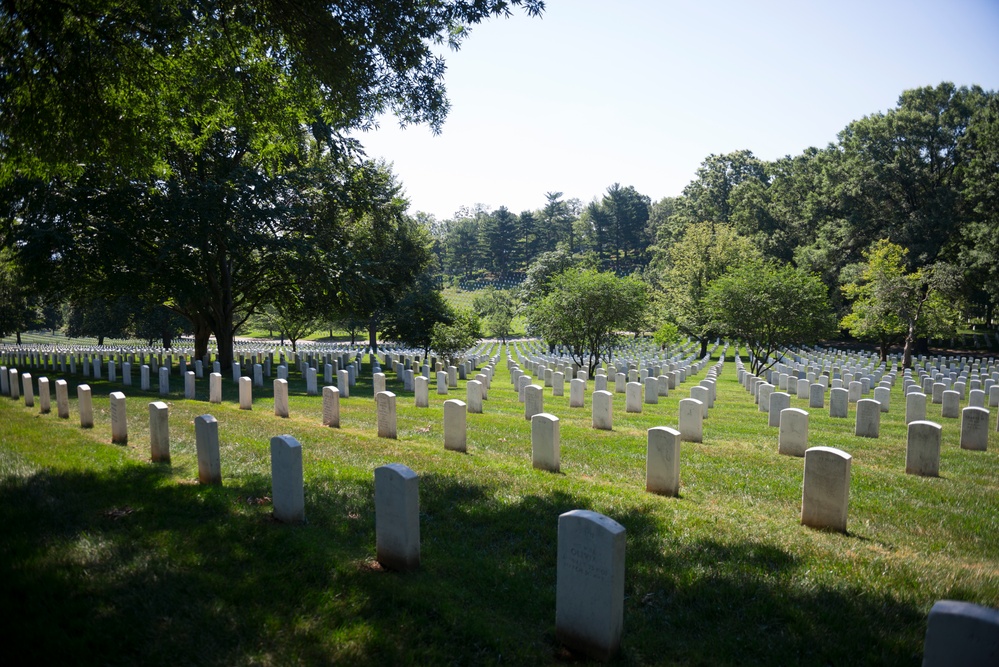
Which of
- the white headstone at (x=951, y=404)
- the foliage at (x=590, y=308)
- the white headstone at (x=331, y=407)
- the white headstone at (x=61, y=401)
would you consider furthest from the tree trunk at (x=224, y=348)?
the white headstone at (x=951, y=404)

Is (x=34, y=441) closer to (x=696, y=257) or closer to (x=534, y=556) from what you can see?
(x=534, y=556)

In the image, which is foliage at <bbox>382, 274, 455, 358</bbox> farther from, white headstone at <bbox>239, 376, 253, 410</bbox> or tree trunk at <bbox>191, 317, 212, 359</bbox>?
white headstone at <bbox>239, 376, 253, 410</bbox>

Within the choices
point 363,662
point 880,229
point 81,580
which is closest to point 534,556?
point 363,662

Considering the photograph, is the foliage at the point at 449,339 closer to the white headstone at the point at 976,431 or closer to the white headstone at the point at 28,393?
the white headstone at the point at 28,393

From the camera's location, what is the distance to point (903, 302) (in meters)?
34.8

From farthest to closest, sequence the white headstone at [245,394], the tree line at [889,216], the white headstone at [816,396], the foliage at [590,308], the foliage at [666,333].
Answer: the foliage at [666,333] → the tree line at [889,216] → the foliage at [590,308] → the white headstone at [816,396] → the white headstone at [245,394]

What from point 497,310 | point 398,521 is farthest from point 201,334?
point 497,310

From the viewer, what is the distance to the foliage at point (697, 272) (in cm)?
4438

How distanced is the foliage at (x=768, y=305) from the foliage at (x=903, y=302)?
11995 millimetres

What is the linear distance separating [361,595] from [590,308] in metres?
22.1

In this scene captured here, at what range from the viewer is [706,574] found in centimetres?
486

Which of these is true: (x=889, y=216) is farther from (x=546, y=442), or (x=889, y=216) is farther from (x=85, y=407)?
(x=85, y=407)

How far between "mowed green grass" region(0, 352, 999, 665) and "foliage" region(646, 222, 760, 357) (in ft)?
117

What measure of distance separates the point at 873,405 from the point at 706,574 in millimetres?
9225
